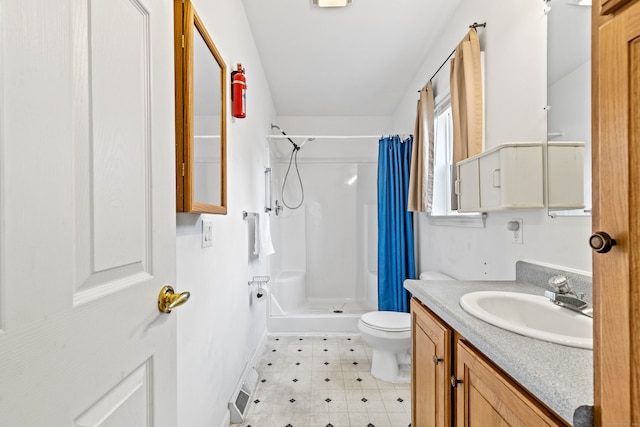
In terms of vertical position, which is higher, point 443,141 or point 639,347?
point 443,141

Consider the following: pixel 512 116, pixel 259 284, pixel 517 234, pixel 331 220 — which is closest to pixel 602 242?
pixel 517 234

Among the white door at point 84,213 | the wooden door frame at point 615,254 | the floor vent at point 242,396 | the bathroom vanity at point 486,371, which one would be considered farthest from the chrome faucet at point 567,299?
the floor vent at point 242,396

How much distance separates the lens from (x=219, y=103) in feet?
4.59

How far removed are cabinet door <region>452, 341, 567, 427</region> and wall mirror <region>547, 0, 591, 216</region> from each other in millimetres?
682

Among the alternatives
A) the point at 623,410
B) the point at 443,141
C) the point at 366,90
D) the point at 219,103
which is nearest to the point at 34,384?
the point at 623,410

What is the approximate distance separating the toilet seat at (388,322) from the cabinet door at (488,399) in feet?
3.70

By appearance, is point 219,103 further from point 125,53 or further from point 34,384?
point 34,384

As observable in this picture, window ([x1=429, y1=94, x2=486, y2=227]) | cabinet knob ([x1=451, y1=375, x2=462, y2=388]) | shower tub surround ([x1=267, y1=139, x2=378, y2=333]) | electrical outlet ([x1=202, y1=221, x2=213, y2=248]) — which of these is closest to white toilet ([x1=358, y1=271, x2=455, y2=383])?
window ([x1=429, y1=94, x2=486, y2=227])

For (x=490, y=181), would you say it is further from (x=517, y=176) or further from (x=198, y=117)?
(x=198, y=117)

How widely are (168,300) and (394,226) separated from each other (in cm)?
245

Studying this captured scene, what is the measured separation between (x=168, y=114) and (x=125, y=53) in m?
0.18

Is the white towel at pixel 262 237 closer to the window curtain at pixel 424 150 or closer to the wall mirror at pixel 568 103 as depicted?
the window curtain at pixel 424 150

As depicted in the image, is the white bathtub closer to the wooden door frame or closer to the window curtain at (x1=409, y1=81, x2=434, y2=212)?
the window curtain at (x1=409, y1=81, x2=434, y2=212)

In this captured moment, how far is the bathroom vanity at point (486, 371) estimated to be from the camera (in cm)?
56
